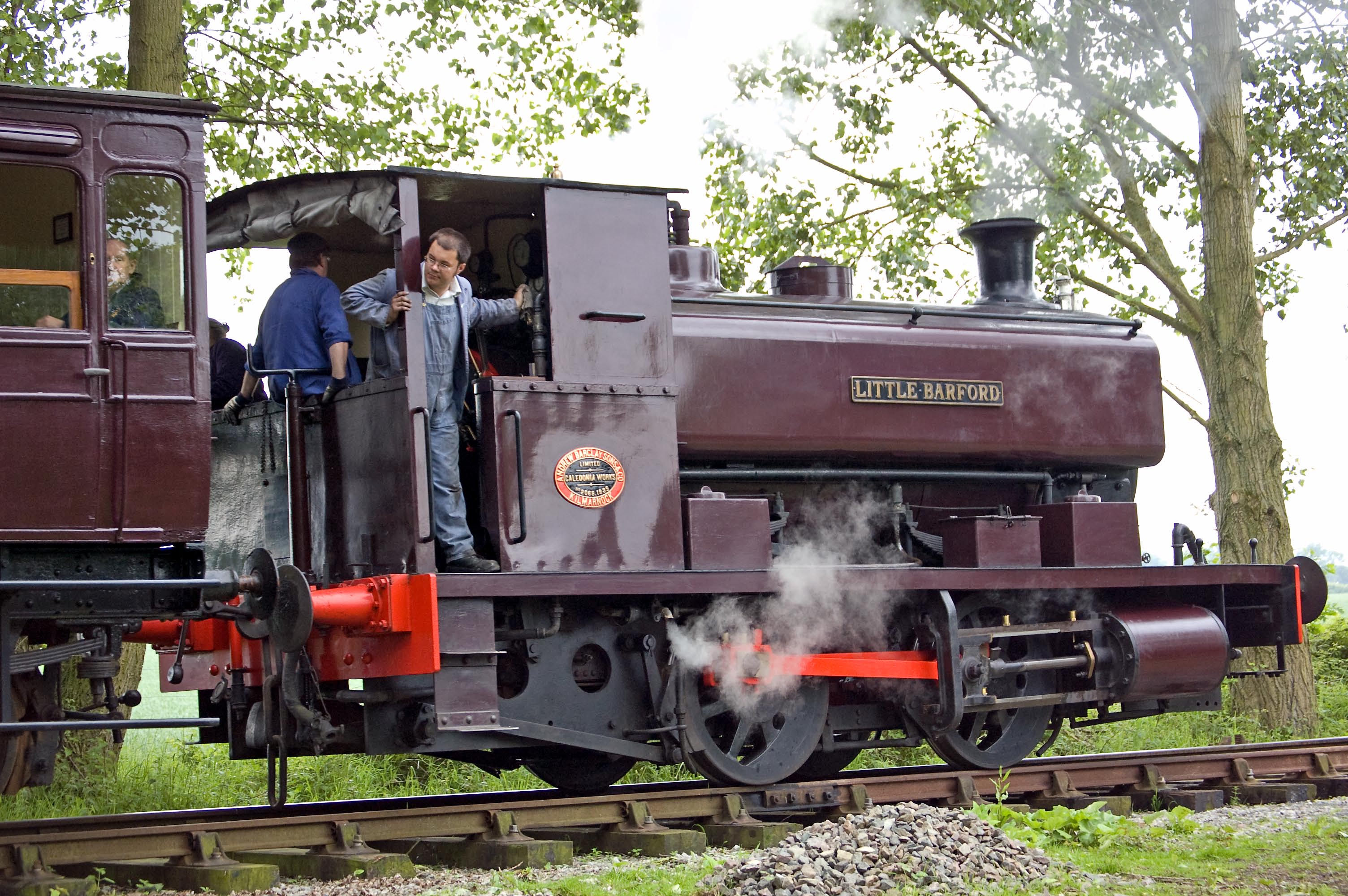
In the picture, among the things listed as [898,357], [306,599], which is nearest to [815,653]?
[898,357]

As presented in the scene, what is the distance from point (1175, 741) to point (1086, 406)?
143 inches

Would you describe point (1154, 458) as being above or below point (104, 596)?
above

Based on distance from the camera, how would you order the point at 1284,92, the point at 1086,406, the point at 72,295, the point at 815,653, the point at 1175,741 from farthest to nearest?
the point at 1284,92, the point at 1175,741, the point at 1086,406, the point at 815,653, the point at 72,295

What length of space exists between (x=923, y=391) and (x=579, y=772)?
281 centimetres

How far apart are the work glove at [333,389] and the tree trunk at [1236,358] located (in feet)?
24.1

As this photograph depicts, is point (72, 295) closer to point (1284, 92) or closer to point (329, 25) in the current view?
point (329, 25)

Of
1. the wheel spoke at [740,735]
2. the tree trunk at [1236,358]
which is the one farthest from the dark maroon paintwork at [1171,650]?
the tree trunk at [1236,358]

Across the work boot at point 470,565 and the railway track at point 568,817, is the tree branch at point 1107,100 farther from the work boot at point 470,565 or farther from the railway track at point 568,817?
the work boot at point 470,565

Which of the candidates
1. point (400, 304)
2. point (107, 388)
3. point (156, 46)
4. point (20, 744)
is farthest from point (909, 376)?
point (156, 46)

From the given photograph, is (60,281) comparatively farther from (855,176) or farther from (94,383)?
(855,176)

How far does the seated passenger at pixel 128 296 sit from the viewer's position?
5.81 meters

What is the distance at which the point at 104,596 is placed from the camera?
5.82 meters

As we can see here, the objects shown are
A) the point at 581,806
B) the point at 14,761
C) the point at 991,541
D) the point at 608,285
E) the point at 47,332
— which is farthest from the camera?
the point at 991,541

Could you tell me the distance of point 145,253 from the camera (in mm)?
5926
